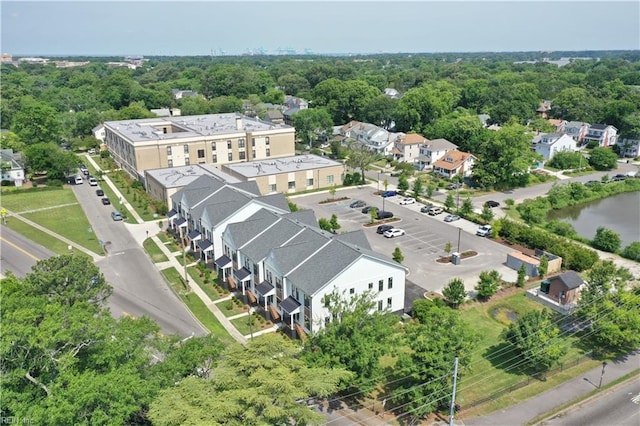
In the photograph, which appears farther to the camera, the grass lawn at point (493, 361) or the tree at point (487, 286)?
the tree at point (487, 286)

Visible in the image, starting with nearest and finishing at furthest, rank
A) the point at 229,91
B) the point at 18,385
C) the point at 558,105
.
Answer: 1. the point at 18,385
2. the point at 558,105
3. the point at 229,91

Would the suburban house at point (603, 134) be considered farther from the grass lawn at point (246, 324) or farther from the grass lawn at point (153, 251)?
the grass lawn at point (153, 251)

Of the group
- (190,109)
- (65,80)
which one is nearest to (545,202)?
(190,109)

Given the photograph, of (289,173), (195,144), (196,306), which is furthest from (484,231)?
(195,144)

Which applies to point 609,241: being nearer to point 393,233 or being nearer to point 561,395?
point 393,233

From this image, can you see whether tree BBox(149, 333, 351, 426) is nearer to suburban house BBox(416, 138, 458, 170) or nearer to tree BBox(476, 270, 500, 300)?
tree BBox(476, 270, 500, 300)

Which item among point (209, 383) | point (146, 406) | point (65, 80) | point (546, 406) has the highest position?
Answer: point (65, 80)

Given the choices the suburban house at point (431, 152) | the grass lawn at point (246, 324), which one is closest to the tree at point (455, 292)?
the grass lawn at point (246, 324)

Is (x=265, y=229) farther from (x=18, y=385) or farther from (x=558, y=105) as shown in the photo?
(x=558, y=105)
